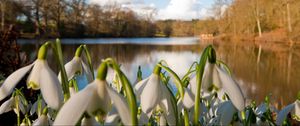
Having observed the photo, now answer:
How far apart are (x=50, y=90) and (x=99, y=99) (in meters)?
0.11

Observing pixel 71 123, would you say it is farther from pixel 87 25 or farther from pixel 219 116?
pixel 87 25

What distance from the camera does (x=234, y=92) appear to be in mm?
749


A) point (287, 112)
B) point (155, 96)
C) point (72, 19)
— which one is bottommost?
point (287, 112)

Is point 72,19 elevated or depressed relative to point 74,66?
elevated

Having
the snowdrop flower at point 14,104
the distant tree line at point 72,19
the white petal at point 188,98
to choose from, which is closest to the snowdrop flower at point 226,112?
the white petal at point 188,98

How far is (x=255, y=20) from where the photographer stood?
36.7 metres

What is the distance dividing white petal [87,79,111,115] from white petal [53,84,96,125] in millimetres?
14

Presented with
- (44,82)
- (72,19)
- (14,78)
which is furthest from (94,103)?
(72,19)

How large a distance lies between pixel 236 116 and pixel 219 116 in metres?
0.06

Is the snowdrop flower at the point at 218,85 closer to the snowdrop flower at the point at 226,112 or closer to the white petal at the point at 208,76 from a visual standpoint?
the white petal at the point at 208,76

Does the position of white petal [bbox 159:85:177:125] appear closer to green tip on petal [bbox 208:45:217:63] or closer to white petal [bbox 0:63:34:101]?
green tip on petal [bbox 208:45:217:63]

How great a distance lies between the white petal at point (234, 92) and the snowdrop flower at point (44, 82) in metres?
0.33

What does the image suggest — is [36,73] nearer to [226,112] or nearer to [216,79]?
[216,79]

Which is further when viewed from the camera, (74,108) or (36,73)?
(36,73)
